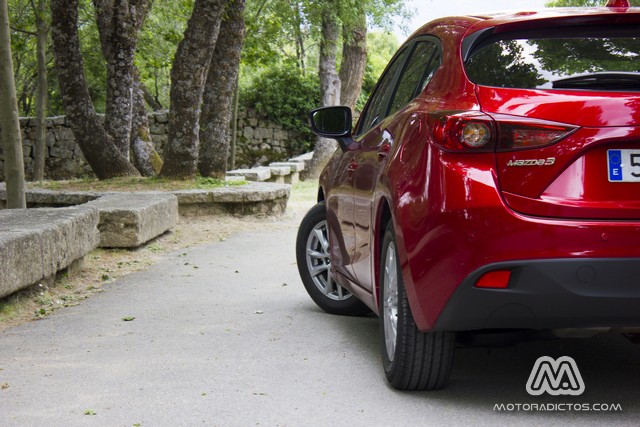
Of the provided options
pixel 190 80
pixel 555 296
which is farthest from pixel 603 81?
pixel 190 80

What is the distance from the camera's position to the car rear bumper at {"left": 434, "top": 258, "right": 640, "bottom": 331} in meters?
4.12

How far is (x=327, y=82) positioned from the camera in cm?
2619

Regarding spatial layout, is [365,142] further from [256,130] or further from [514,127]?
[256,130]

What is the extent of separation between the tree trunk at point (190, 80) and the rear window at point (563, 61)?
33.7 feet

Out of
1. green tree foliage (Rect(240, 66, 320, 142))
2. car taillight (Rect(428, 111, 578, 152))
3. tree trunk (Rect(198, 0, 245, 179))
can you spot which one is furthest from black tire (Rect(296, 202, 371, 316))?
green tree foliage (Rect(240, 66, 320, 142))

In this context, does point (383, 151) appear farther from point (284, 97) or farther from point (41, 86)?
point (284, 97)

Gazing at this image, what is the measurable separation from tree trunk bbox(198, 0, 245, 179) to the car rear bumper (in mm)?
12049

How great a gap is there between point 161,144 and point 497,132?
24.0 meters

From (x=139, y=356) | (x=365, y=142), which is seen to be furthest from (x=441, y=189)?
(x=139, y=356)

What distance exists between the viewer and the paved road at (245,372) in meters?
4.54

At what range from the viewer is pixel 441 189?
4.30 meters

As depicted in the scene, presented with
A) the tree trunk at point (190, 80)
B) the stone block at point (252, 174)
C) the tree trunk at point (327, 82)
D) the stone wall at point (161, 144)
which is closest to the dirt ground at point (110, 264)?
the tree trunk at point (190, 80)

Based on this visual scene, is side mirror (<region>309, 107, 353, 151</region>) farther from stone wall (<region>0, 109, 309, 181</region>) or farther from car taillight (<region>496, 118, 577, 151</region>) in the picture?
stone wall (<region>0, 109, 309, 181</region>)

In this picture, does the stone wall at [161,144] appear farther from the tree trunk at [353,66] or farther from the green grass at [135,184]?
the green grass at [135,184]
